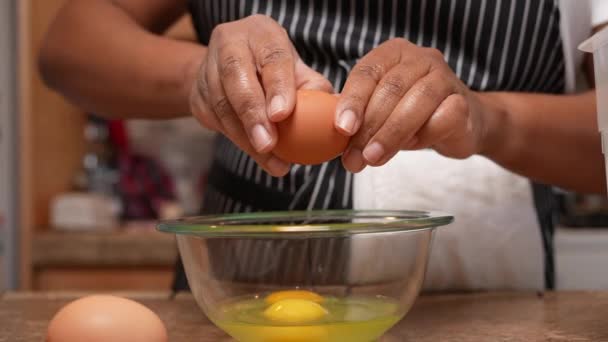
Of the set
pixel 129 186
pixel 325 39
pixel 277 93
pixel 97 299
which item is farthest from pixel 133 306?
pixel 129 186

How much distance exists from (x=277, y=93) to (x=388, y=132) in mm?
98

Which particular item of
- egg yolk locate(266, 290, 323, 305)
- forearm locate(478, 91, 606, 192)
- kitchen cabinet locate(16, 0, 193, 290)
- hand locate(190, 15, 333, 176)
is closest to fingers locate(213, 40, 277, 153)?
hand locate(190, 15, 333, 176)

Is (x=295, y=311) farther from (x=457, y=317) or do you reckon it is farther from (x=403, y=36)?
(x=403, y=36)

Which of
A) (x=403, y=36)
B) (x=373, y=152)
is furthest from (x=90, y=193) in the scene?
(x=373, y=152)

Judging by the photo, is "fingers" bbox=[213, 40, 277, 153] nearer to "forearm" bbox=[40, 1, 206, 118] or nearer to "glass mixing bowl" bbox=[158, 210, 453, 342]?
"glass mixing bowl" bbox=[158, 210, 453, 342]

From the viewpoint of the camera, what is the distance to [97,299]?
63 cm

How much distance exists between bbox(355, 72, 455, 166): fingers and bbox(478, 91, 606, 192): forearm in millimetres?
149

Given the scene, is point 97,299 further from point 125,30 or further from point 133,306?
point 125,30

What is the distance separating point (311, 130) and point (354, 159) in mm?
49

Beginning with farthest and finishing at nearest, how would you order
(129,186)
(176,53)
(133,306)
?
(129,186) → (176,53) → (133,306)

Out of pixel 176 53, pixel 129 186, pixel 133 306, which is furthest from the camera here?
pixel 129 186

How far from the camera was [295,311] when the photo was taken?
0.60 meters

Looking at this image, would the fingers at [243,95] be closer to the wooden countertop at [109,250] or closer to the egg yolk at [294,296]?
the egg yolk at [294,296]

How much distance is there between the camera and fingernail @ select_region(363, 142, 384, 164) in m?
0.63
